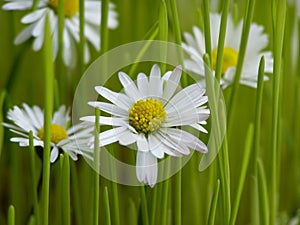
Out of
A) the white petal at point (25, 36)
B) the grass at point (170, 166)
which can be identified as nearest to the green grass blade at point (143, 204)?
the grass at point (170, 166)

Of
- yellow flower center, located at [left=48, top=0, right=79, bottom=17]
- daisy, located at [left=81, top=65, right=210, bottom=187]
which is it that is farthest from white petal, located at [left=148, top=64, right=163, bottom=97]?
yellow flower center, located at [left=48, top=0, right=79, bottom=17]

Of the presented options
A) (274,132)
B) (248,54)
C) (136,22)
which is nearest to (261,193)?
(274,132)

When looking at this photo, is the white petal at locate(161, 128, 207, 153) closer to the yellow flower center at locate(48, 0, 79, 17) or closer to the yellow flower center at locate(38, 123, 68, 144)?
the yellow flower center at locate(38, 123, 68, 144)

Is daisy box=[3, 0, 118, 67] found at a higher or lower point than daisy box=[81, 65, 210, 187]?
higher

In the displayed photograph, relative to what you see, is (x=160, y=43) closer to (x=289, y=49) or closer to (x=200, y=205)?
(x=200, y=205)

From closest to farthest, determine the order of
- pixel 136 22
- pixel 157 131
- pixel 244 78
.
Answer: pixel 157 131 → pixel 244 78 → pixel 136 22

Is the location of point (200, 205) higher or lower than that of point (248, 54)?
lower
